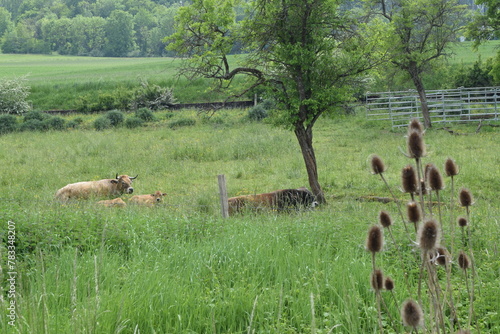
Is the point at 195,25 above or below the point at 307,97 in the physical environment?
above

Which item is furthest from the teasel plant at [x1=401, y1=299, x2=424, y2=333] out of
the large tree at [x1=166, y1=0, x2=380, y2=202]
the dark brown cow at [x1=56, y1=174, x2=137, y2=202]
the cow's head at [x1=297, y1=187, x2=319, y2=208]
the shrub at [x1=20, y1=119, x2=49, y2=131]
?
the shrub at [x1=20, y1=119, x2=49, y2=131]

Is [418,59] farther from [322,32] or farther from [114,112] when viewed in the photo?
[114,112]

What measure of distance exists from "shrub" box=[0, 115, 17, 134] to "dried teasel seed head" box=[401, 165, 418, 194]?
113 feet

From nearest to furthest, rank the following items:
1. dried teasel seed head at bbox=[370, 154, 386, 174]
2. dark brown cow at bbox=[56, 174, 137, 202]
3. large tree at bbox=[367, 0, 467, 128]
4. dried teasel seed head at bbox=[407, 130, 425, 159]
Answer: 1. dried teasel seed head at bbox=[407, 130, 425, 159]
2. dried teasel seed head at bbox=[370, 154, 386, 174]
3. dark brown cow at bbox=[56, 174, 137, 202]
4. large tree at bbox=[367, 0, 467, 128]

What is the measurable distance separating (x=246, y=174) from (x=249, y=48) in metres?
4.78

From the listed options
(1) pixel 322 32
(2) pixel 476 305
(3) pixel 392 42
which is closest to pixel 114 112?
(3) pixel 392 42

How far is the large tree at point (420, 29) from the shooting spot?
27.5 m

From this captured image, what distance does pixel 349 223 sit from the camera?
24.8ft

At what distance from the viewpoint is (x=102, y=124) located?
32.7 m

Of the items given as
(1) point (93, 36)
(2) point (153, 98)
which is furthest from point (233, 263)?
(1) point (93, 36)

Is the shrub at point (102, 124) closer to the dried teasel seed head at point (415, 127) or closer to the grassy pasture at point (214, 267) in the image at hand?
the grassy pasture at point (214, 267)

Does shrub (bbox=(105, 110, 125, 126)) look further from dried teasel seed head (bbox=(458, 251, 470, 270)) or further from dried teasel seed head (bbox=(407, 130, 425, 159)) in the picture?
dried teasel seed head (bbox=(407, 130, 425, 159))

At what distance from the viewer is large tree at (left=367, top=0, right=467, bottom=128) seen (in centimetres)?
2745

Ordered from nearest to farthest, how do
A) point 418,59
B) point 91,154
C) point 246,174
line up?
point 246,174 → point 91,154 → point 418,59
